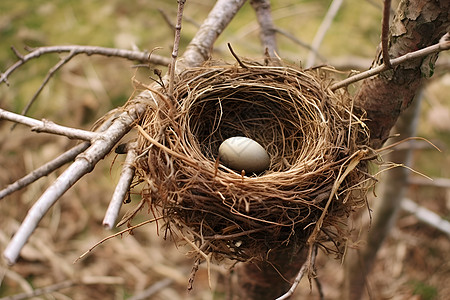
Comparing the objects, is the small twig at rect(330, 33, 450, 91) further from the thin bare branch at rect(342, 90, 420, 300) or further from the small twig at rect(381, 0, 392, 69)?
the thin bare branch at rect(342, 90, 420, 300)

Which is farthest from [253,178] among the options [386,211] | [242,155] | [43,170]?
[386,211]

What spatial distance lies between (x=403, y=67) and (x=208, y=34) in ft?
2.12

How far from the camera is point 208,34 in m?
1.59

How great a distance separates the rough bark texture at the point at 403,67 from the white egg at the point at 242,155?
1.30 feet

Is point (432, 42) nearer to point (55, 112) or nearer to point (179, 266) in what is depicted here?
point (179, 266)

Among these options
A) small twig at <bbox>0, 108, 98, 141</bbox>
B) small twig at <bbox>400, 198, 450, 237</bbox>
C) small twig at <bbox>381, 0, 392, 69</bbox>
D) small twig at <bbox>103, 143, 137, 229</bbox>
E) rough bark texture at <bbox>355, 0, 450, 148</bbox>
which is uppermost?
small twig at <bbox>400, 198, 450, 237</bbox>

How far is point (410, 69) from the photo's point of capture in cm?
125

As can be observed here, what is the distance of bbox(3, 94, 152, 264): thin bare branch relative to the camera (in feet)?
2.57

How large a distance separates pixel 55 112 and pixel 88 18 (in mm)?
975

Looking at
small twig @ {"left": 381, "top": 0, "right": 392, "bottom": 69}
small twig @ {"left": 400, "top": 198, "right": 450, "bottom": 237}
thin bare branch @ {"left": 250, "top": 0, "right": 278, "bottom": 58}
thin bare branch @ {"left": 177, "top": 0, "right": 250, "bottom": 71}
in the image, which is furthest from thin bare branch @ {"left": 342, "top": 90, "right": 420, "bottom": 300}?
small twig @ {"left": 381, "top": 0, "right": 392, "bottom": 69}

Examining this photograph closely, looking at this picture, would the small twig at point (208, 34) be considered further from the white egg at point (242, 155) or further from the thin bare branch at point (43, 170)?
the thin bare branch at point (43, 170)

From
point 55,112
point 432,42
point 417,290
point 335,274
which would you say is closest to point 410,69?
point 432,42

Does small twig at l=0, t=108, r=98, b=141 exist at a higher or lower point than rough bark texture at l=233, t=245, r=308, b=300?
higher

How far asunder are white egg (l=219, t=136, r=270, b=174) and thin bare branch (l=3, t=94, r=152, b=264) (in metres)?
0.39
